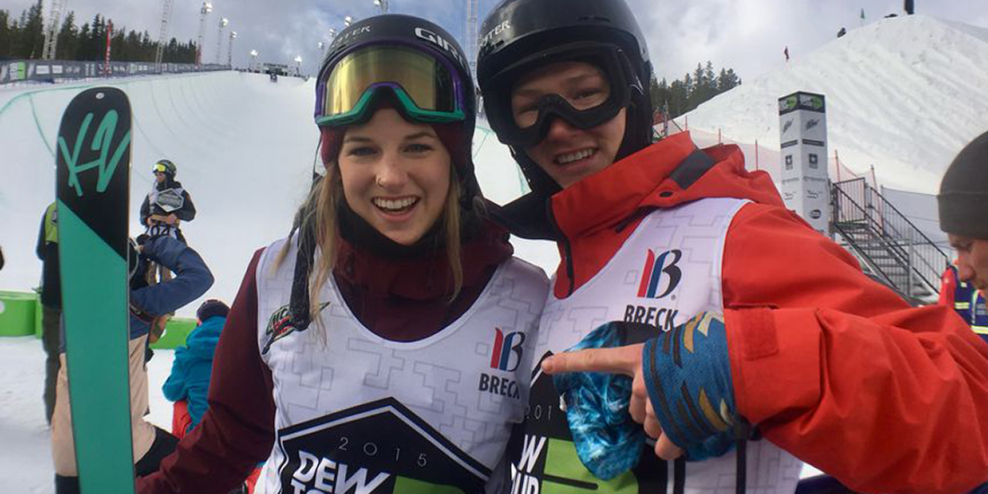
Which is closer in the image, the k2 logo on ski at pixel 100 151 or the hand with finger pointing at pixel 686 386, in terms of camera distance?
the hand with finger pointing at pixel 686 386

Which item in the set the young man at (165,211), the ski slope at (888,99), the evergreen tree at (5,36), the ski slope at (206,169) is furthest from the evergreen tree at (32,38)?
the young man at (165,211)

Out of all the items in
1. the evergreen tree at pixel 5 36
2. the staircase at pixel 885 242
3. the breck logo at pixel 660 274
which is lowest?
the breck logo at pixel 660 274

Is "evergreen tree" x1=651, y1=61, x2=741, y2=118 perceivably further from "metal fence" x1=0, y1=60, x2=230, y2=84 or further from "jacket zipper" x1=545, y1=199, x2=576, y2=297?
"jacket zipper" x1=545, y1=199, x2=576, y2=297

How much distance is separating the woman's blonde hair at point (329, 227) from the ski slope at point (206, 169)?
0.30 metres

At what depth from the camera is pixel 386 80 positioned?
4.48 ft

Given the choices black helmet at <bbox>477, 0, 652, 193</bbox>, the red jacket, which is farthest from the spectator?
the red jacket

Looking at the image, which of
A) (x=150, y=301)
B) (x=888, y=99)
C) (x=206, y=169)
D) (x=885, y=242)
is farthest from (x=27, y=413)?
(x=888, y=99)

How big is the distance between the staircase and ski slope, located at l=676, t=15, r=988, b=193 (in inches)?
147

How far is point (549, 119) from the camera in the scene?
1.32m

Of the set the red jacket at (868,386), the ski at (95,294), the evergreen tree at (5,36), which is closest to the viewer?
the red jacket at (868,386)

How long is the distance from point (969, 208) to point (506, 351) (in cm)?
129

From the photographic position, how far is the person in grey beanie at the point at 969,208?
1496 millimetres

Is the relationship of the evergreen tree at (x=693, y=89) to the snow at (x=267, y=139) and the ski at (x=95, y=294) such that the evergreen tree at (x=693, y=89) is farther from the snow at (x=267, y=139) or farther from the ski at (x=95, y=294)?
the ski at (x=95, y=294)

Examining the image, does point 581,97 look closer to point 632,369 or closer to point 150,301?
point 632,369
